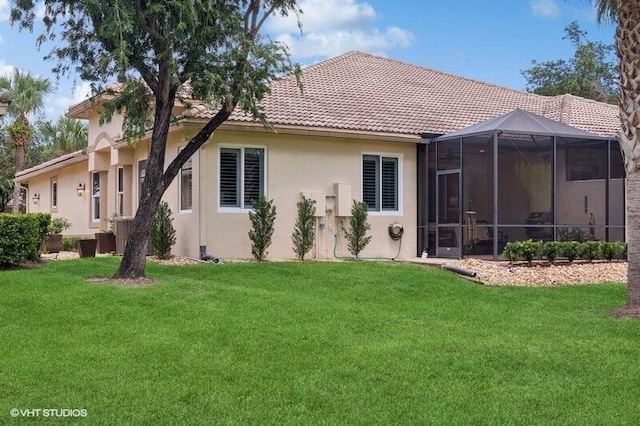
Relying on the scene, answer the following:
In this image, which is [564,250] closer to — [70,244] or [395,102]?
[395,102]

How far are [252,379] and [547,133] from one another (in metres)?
13.2

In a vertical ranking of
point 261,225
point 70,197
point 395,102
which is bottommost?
Answer: point 261,225

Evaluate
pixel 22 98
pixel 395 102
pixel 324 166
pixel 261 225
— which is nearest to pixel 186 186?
pixel 261 225

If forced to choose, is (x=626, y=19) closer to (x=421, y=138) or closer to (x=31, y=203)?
(x=421, y=138)

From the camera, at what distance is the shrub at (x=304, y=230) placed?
17375 mm

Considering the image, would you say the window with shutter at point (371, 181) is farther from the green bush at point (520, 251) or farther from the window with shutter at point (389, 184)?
the green bush at point (520, 251)

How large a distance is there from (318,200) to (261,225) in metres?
1.76

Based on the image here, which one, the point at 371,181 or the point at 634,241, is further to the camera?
the point at 371,181

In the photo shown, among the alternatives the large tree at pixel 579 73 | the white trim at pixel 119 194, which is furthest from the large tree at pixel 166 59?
the large tree at pixel 579 73

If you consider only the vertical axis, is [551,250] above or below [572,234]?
below

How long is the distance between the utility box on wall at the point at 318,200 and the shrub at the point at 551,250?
17.0 feet

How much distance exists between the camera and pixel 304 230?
57.2 ft

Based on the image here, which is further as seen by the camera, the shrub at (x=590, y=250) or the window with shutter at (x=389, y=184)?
the window with shutter at (x=389, y=184)

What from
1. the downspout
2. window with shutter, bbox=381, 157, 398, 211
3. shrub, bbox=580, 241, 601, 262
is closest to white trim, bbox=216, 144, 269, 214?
window with shutter, bbox=381, 157, 398, 211
